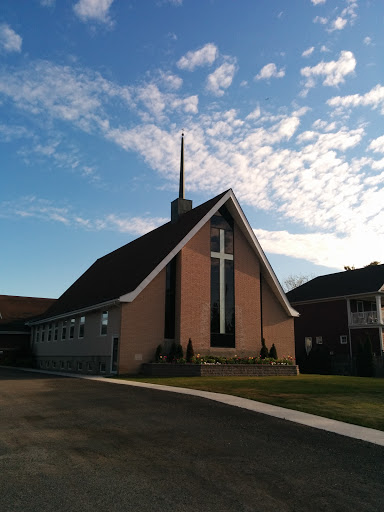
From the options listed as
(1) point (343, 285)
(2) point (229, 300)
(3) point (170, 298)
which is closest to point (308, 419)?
(3) point (170, 298)

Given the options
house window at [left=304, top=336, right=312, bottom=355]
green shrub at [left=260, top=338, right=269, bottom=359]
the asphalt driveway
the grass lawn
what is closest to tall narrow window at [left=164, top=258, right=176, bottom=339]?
green shrub at [left=260, top=338, right=269, bottom=359]

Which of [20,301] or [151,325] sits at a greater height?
[20,301]

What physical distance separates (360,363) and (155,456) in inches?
1095

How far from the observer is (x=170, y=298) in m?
25.0

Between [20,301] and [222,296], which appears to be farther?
[20,301]

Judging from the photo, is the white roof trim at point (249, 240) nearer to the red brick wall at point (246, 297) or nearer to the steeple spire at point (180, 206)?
the red brick wall at point (246, 297)

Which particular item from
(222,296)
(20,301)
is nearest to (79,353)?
(222,296)

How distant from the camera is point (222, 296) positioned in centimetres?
2655

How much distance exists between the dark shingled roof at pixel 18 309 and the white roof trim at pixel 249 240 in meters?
25.2

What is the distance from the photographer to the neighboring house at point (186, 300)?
23.8 m

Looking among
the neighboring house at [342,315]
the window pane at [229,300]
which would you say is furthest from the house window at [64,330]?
the neighboring house at [342,315]

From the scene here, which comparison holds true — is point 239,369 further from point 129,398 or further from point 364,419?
point 364,419

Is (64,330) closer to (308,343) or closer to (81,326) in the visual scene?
(81,326)

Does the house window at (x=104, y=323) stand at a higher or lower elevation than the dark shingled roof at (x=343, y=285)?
lower
